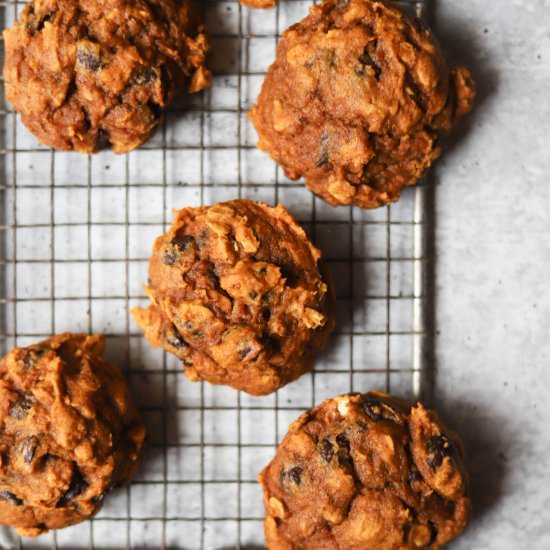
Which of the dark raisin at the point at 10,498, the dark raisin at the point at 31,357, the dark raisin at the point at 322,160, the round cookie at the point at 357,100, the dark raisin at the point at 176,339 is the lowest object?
the dark raisin at the point at 10,498

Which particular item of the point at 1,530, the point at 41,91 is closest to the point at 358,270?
the point at 41,91

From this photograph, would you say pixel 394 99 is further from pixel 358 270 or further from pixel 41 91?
pixel 41 91

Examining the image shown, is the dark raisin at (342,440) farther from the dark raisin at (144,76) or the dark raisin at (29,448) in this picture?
the dark raisin at (144,76)

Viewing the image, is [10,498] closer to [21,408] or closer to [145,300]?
[21,408]

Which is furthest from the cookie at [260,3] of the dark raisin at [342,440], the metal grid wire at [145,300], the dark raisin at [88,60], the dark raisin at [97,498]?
the dark raisin at [97,498]

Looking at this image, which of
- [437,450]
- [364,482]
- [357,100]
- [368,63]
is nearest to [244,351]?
[364,482]

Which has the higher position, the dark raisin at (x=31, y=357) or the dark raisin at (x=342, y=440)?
→ the dark raisin at (x=31, y=357)
